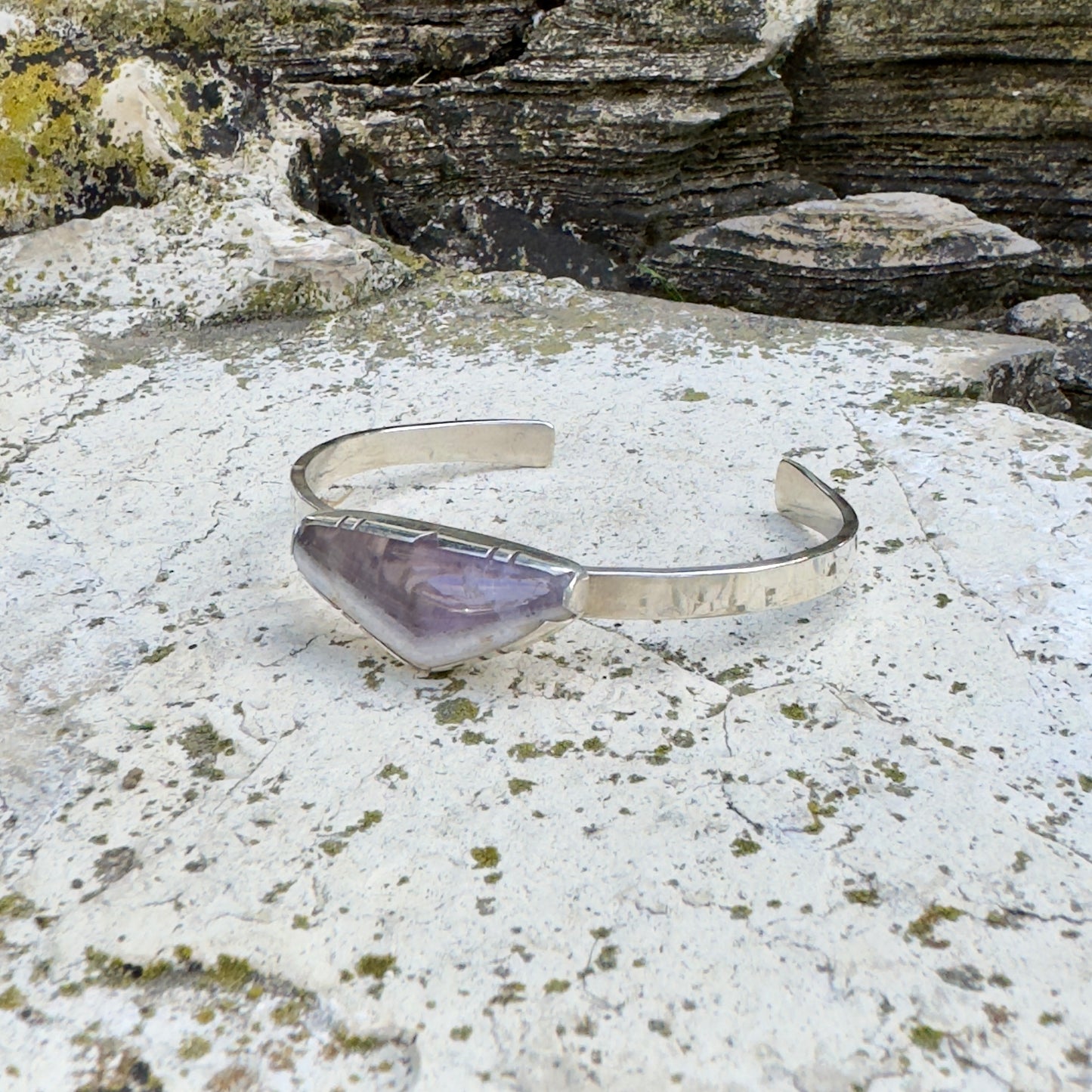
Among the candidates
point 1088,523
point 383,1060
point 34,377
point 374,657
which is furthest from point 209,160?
point 383,1060

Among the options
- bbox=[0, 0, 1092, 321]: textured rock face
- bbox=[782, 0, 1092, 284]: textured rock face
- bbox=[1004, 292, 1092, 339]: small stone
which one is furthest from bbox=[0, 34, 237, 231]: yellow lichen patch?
bbox=[1004, 292, 1092, 339]: small stone

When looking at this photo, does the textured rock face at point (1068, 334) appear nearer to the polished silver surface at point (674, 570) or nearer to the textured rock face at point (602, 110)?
the textured rock face at point (602, 110)

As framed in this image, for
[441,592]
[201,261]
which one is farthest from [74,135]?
[441,592]

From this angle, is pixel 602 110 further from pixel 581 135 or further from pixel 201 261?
pixel 201 261

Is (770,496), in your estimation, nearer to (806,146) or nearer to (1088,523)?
(1088,523)

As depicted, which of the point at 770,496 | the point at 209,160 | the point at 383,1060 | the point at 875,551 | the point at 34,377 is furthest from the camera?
the point at 209,160

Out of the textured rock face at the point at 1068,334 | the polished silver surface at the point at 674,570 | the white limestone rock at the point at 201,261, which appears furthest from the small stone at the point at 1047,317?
the white limestone rock at the point at 201,261
